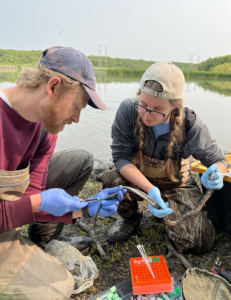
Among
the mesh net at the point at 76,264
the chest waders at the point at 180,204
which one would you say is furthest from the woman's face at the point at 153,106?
the mesh net at the point at 76,264

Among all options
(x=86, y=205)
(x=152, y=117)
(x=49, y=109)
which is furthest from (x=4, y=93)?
(x=152, y=117)

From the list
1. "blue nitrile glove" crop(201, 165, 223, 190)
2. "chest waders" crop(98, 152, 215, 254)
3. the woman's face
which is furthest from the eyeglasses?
"blue nitrile glove" crop(201, 165, 223, 190)

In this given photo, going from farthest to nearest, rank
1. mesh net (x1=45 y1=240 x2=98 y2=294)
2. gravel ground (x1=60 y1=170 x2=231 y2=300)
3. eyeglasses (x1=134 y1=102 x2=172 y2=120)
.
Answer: eyeglasses (x1=134 y1=102 x2=172 y2=120) → gravel ground (x1=60 y1=170 x2=231 y2=300) → mesh net (x1=45 y1=240 x2=98 y2=294)

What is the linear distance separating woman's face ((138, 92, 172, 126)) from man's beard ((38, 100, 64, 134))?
722 mm

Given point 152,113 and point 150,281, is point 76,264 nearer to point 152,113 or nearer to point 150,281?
point 150,281

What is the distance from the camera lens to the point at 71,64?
4.75 feet

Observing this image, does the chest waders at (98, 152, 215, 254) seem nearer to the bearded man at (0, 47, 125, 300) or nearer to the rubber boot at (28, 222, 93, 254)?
the rubber boot at (28, 222, 93, 254)

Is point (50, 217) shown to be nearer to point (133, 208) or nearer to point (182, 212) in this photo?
point (133, 208)

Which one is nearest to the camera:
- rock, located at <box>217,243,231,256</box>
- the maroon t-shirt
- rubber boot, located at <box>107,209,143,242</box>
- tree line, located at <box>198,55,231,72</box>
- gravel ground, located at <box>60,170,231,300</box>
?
the maroon t-shirt

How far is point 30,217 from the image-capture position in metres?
1.36

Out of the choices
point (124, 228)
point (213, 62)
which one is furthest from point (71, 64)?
point (213, 62)

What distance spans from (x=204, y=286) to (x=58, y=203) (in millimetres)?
1116

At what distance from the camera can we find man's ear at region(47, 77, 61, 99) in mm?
1372

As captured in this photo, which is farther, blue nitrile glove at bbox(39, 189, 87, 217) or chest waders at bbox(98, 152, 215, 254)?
chest waders at bbox(98, 152, 215, 254)
